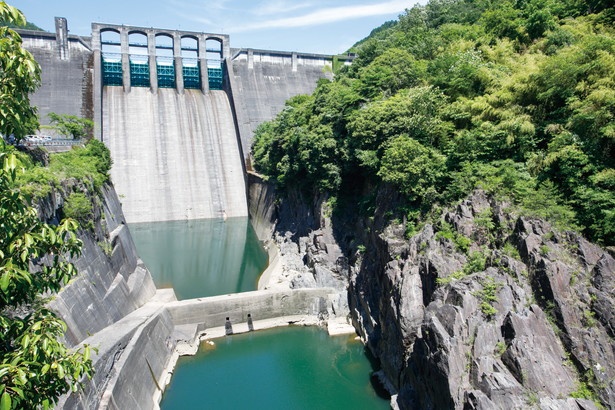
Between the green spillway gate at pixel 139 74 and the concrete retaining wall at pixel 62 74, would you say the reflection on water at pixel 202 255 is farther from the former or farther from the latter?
the green spillway gate at pixel 139 74

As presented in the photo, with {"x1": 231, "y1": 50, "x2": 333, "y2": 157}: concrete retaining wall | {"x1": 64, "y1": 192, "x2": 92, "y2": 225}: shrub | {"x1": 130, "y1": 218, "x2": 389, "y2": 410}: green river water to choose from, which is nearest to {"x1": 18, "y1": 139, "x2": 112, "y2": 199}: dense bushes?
{"x1": 64, "y1": 192, "x2": 92, "y2": 225}: shrub

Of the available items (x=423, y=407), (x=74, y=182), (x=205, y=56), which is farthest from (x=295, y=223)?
(x=205, y=56)

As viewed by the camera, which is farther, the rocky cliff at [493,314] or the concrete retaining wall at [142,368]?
the concrete retaining wall at [142,368]

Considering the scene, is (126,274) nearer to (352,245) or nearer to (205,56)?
(352,245)

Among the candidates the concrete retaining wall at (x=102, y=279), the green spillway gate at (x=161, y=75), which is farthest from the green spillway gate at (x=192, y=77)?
the concrete retaining wall at (x=102, y=279)

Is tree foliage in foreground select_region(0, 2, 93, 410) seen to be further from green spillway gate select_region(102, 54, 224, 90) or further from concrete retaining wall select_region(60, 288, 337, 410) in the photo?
green spillway gate select_region(102, 54, 224, 90)
